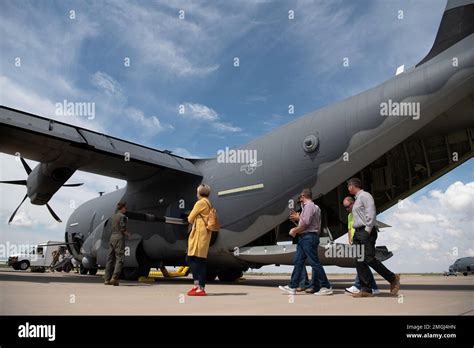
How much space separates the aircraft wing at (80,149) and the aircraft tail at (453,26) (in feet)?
21.8

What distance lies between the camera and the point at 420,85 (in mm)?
8258

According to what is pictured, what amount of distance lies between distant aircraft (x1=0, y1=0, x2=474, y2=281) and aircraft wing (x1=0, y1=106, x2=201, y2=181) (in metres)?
0.03

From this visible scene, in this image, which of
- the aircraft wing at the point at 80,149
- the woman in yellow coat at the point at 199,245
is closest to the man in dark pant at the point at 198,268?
the woman in yellow coat at the point at 199,245

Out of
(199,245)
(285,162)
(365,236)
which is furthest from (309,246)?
(285,162)

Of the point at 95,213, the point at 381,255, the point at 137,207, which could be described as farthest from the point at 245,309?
the point at 95,213

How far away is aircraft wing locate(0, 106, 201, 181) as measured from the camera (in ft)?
33.3

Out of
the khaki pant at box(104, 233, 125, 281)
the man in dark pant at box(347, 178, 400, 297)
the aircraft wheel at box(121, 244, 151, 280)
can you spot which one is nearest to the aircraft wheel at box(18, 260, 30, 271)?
the aircraft wheel at box(121, 244, 151, 280)

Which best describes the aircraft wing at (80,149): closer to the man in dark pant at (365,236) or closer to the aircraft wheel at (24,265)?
the man in dark pant at (365,236)

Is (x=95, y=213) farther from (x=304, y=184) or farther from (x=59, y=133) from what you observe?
(x=304, y=184)

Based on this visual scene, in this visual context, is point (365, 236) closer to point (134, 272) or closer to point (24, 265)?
point (134, 272)

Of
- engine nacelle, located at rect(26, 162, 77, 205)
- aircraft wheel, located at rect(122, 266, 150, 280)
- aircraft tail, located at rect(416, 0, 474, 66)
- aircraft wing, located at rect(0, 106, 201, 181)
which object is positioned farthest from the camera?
aircraft wheel, located at rect(122, 266, 150, 280)

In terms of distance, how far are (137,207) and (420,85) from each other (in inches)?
351

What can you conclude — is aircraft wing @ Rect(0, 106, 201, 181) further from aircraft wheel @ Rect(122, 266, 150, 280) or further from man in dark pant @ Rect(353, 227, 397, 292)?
man in dark pant @ Rect(353, 227, 397, 292)

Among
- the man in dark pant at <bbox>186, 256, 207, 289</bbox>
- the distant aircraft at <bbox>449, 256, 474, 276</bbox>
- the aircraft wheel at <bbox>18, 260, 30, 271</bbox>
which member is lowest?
the distant aircraft at <bbox>449, 256, 474, 276</bbox>
